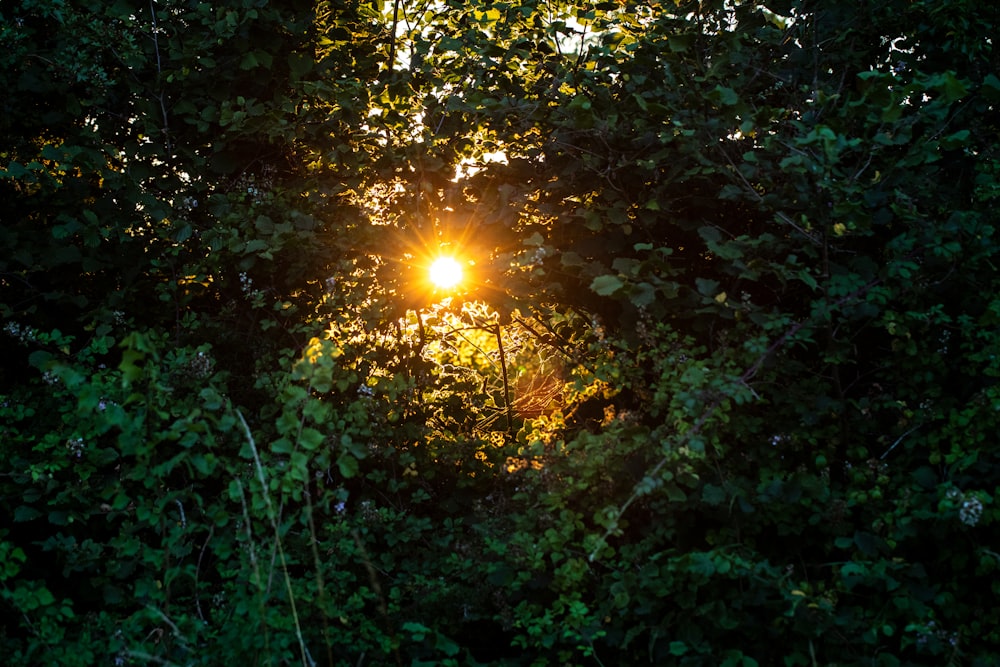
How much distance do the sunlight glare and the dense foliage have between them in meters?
0.06

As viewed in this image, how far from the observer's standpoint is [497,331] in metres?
4.17

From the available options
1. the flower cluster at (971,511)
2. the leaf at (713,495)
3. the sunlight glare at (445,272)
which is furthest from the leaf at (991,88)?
the sunlight glare at (445,272)

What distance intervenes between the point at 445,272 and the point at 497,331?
1.68ft

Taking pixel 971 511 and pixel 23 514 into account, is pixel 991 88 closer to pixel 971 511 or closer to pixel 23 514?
pixel 971 511

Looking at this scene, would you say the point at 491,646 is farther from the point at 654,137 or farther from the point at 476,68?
the point at 476,68

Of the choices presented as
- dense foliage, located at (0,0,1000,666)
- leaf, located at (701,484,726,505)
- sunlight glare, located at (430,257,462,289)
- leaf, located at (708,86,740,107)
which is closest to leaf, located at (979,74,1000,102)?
dense foliage, located at (0,0,1000,666)

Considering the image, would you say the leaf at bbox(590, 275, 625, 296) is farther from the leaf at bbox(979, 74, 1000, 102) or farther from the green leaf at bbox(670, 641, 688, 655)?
the leaf at bbox(979, 74, 1000, 102)

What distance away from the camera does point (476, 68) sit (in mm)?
3770

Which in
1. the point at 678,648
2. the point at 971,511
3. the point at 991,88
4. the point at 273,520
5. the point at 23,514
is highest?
the point at 991,88

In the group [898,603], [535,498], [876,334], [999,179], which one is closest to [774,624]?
[898,603]

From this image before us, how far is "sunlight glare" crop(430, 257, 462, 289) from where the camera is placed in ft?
Answer: 12.3

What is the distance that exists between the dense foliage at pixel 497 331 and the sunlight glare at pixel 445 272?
0.06m

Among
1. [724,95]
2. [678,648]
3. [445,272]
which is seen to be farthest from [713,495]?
[445,272]

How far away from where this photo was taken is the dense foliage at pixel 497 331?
2785 millimetres
